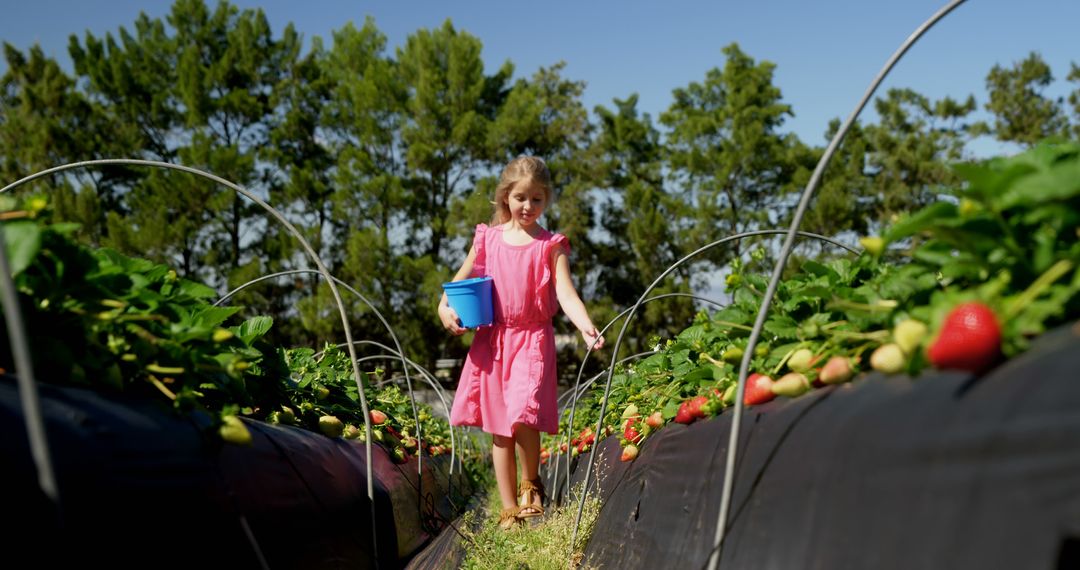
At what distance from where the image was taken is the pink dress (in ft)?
13.2

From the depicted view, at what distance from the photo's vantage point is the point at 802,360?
2.07 metres

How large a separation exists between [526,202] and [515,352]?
695 millimetres

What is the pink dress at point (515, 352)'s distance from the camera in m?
4.03

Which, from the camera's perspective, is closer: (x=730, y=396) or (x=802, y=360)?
(x=802, y=360)

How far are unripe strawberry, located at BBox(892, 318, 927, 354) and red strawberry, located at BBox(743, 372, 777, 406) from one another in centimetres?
66

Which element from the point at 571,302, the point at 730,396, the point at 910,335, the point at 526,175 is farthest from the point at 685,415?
the point at 526,175

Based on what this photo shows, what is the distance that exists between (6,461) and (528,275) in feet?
9.84

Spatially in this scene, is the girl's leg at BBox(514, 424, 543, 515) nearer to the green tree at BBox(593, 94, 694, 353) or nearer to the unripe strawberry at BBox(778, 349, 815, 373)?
the unripe strawberry at BBox(778, 349, 815, 373)

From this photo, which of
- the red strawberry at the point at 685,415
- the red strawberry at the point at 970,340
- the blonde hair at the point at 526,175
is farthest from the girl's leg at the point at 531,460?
the red strawberry at the point at 970,340

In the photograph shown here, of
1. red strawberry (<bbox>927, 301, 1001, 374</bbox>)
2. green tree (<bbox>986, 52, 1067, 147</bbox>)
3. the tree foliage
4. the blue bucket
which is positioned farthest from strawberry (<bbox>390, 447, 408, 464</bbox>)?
green tree (<bbox>986, 52, 1067, 147</bbox>)

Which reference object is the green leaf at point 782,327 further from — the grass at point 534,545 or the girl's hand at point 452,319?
the girl's hand at point 452,319

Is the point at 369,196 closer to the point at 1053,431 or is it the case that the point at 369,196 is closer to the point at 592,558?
the point at 592,558

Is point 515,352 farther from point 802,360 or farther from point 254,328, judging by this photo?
point 802,360

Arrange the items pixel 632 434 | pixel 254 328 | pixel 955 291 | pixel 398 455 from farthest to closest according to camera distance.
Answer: pixel 398 455
pixel 632 434
pixel 254 328
pixel 955 291
